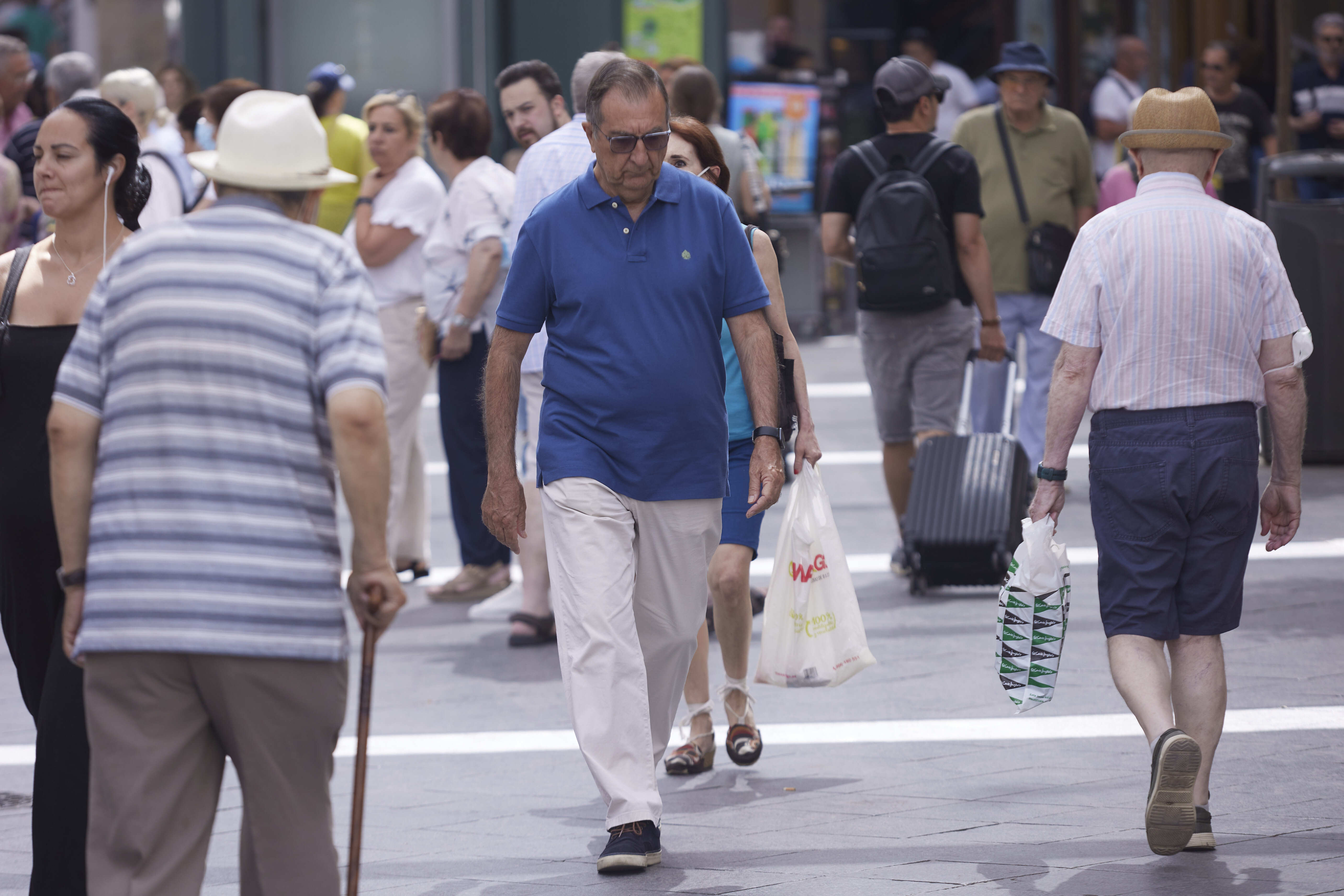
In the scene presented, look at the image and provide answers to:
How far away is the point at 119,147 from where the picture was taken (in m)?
4.23

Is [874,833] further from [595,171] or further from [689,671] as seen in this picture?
[595,171]


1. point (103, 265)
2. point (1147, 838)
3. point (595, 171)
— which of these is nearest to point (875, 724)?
point (1147, 838)

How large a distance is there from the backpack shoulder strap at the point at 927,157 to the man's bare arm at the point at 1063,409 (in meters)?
3.10

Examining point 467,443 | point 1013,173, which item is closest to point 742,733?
point 467,443

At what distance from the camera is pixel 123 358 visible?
3307 mm

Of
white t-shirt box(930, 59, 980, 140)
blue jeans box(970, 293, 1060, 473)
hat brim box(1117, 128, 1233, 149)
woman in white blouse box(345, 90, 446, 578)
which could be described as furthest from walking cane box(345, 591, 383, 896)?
white t-shirt box(930, 59, 980, 140)

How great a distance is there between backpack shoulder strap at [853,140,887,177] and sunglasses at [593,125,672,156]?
3264mm

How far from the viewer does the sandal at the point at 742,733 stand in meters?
5.55

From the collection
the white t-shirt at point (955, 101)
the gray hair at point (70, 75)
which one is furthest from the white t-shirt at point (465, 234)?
the white t-shirt at point (955, 101)

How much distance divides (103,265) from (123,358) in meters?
1.00

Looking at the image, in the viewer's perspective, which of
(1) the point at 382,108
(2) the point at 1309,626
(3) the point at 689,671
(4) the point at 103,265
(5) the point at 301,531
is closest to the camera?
(5) the point at 301,531

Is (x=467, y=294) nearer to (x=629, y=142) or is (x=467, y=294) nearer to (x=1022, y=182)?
(x=1022, y=182)

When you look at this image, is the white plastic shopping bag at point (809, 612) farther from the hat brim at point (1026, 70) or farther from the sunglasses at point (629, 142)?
the hat brim at point (1026, 70)

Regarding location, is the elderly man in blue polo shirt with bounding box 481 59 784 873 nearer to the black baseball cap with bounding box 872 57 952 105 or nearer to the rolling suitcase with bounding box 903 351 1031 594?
Answer: the rolling suitcase with bounding box 903 351 1031 594
